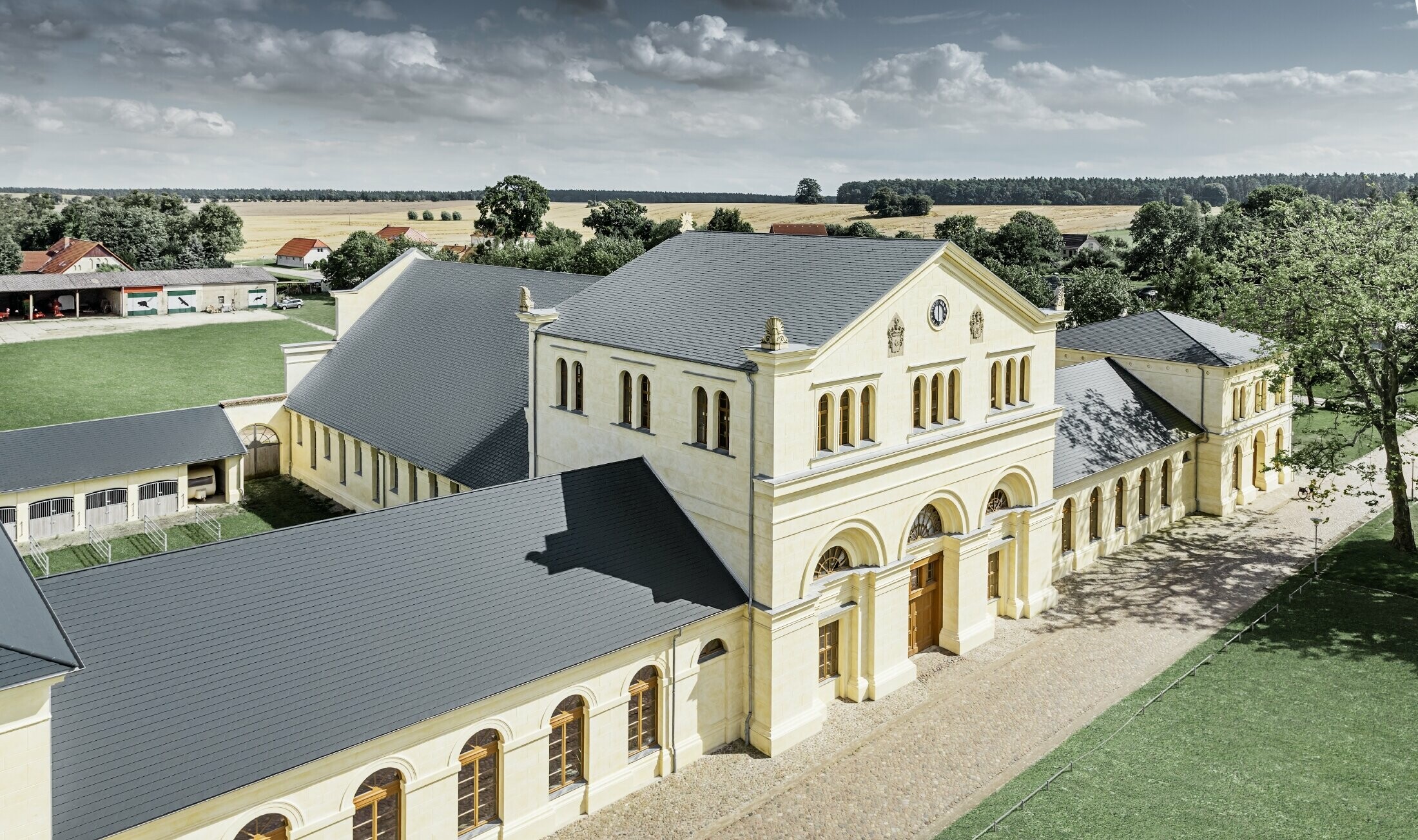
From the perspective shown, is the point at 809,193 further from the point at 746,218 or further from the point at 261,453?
the point at 261,453

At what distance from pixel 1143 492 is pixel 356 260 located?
338 feet

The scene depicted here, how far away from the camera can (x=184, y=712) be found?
1702 cm

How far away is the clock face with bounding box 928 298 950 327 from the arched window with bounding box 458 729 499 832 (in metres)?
15.7

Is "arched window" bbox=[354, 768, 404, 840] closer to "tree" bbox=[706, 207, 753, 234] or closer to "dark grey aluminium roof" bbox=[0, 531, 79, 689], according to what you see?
"dark grey aluminium roof" bbox=[0, 531, 79, 689]

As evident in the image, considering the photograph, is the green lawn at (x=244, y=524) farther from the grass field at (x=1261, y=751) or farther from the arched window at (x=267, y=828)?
the grass field at (x=1261, y=751)

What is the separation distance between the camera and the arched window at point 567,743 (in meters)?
21.5

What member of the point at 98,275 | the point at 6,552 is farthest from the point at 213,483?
the point at 98,275

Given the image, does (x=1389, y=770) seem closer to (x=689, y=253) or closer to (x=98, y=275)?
(x=689, y=253)

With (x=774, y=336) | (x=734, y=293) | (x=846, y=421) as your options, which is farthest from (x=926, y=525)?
(x=774, y=336)

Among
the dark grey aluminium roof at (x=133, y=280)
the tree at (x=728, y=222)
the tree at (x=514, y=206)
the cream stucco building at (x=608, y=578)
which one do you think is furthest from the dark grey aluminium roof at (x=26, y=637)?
the tree at (x=728, y=222)

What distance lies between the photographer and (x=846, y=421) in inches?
999

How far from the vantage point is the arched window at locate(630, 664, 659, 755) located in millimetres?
23000

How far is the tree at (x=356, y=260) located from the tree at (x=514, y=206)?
45.9 ft

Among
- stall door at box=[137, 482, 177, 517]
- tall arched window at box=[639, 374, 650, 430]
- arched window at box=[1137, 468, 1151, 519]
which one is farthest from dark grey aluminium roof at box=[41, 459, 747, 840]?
stall door at box=[137, 482, 177, 517]
